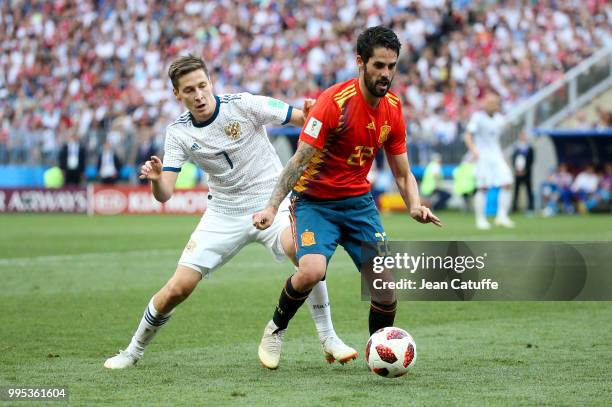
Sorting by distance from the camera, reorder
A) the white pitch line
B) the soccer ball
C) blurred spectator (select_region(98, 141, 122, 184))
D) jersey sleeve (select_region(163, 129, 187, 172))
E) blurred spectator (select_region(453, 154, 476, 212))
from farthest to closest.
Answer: blurred spectator (select_region(98, 141, 122, 184)) → blurred spectator (select_region(453, 154, 476, 212)) → the white pitch line → jersey sleeve (select_region(163, 129, 187, 172)) → the soccer ball

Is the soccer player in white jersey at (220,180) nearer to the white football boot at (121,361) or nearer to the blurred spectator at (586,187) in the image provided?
the white football boot at (121,361)

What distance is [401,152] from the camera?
23.2 feet

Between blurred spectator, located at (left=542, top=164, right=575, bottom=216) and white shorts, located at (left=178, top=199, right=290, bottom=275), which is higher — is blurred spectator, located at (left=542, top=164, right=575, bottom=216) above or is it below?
below

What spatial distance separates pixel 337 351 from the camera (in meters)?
7.15

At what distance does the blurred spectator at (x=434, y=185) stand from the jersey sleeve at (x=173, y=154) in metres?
19.1

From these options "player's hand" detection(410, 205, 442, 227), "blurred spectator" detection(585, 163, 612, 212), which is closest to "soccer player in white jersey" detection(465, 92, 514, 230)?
"blurred spectator" detection(585, 163, 612, 212)

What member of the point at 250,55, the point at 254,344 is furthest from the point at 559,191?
the point at 254,344

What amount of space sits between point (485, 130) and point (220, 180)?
13.6m

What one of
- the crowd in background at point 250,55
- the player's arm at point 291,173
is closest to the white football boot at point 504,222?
the crowd in background at point 250,55

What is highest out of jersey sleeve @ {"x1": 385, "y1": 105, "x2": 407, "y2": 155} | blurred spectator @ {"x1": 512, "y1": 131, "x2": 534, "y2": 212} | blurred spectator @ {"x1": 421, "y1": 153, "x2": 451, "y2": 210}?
jersey sleeve @ {"x1": 385, "y1": 105, "x2": 407, "y2": 155}

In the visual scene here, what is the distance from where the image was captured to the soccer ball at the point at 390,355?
6.44 metres

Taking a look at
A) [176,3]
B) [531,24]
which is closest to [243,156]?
[531,24]

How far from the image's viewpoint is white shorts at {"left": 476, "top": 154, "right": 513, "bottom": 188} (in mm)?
20484

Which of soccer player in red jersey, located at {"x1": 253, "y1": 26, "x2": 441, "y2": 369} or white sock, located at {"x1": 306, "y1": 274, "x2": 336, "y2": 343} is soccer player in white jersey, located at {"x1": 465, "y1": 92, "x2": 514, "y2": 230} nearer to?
white sock, located at {"x1": 306, "y1": 274, "x2": 336, "y2": 343}
